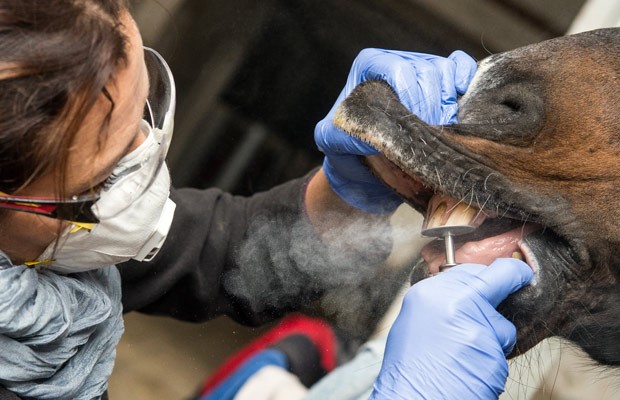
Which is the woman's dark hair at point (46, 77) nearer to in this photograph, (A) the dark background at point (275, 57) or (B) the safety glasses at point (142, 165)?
(B) the safety glasses at point (142, 165)

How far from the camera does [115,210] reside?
104cm

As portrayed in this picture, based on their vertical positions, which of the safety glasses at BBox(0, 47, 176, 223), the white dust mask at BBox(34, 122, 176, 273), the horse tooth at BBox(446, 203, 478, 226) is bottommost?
the white dust mask at BBox(34, 122, 176, 273)

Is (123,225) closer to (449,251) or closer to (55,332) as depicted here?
(55,332)

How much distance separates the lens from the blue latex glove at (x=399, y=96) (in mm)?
1253

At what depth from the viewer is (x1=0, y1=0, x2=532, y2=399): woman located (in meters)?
0.85

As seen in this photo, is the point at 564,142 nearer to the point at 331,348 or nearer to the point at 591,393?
the point at 331,348

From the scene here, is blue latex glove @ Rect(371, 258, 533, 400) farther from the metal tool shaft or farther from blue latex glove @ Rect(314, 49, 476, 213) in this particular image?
blue latex glove @ Rect(314, 49, 476, 213)

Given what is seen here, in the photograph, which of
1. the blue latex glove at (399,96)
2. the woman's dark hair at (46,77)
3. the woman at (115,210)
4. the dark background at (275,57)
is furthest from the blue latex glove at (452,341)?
the dark background at (275,57)

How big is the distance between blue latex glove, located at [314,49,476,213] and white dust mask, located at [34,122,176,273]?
14.8 inches

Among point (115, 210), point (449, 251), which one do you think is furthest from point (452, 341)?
point (115, 210)

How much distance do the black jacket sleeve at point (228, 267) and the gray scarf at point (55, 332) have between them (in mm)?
221

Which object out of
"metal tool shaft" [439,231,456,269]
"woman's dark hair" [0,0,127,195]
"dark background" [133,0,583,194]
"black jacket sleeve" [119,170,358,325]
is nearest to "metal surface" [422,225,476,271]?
"metal tool shaft" [439,231,456,269]

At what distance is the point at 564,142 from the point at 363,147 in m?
0.36

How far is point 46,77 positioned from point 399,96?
0.63 m
